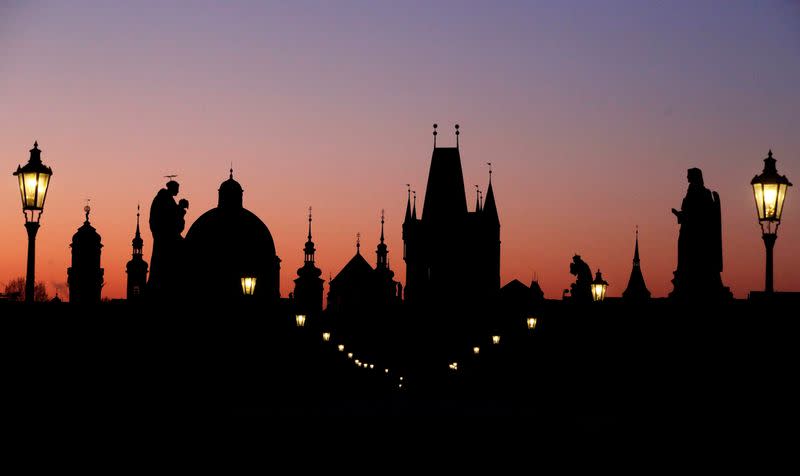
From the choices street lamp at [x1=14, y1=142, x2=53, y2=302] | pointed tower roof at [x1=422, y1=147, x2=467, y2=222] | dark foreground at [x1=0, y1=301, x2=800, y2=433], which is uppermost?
pointed tower roof at [x1=422, y1=147, x2=467, y2=222]

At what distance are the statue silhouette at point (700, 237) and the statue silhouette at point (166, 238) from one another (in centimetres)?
1113

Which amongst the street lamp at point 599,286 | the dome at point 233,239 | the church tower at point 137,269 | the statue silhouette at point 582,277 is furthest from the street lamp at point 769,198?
the church tower at point 137,269

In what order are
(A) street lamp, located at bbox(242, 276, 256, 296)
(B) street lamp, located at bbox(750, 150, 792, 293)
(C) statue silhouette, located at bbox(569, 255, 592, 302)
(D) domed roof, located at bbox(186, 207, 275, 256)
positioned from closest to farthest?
1. (B) street lamp, located at bbox(750, 150, 792, 293)
2. (A) street lamp, located at bbox(242, 276, 256, 296)
3. (C) statue silhouette, located at bbox(569, 255, 592, 302)
4. (D) domed roof, located at bbox(186, 207, 275, 256)

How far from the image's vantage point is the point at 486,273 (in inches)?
7751

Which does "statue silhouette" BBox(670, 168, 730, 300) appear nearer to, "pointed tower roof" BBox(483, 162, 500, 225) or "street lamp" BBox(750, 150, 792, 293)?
"street lamp" BBox(750, 150, 792, 293)

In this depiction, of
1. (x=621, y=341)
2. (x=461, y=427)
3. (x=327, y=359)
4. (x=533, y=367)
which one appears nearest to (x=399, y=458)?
(x=461, y=427)

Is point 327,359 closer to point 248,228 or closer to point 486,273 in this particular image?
point 248,228

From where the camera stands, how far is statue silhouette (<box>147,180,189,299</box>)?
100 feet

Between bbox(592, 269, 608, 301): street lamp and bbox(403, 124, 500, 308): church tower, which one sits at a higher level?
bbox(403, 124, 500, 308): church tower

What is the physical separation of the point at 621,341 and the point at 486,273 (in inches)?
6188

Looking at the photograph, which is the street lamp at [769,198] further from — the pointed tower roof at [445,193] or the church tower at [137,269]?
the pointed tower roof at [445,193]

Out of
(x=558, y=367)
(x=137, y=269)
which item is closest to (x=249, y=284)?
(x=558, y=367)

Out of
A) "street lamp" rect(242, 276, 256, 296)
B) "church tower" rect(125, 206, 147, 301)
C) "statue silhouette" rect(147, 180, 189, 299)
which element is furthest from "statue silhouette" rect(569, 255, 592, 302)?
"church tower" rect(125, 206, 147, 301)

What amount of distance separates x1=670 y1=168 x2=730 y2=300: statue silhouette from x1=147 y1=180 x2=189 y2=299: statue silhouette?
36.5ft
